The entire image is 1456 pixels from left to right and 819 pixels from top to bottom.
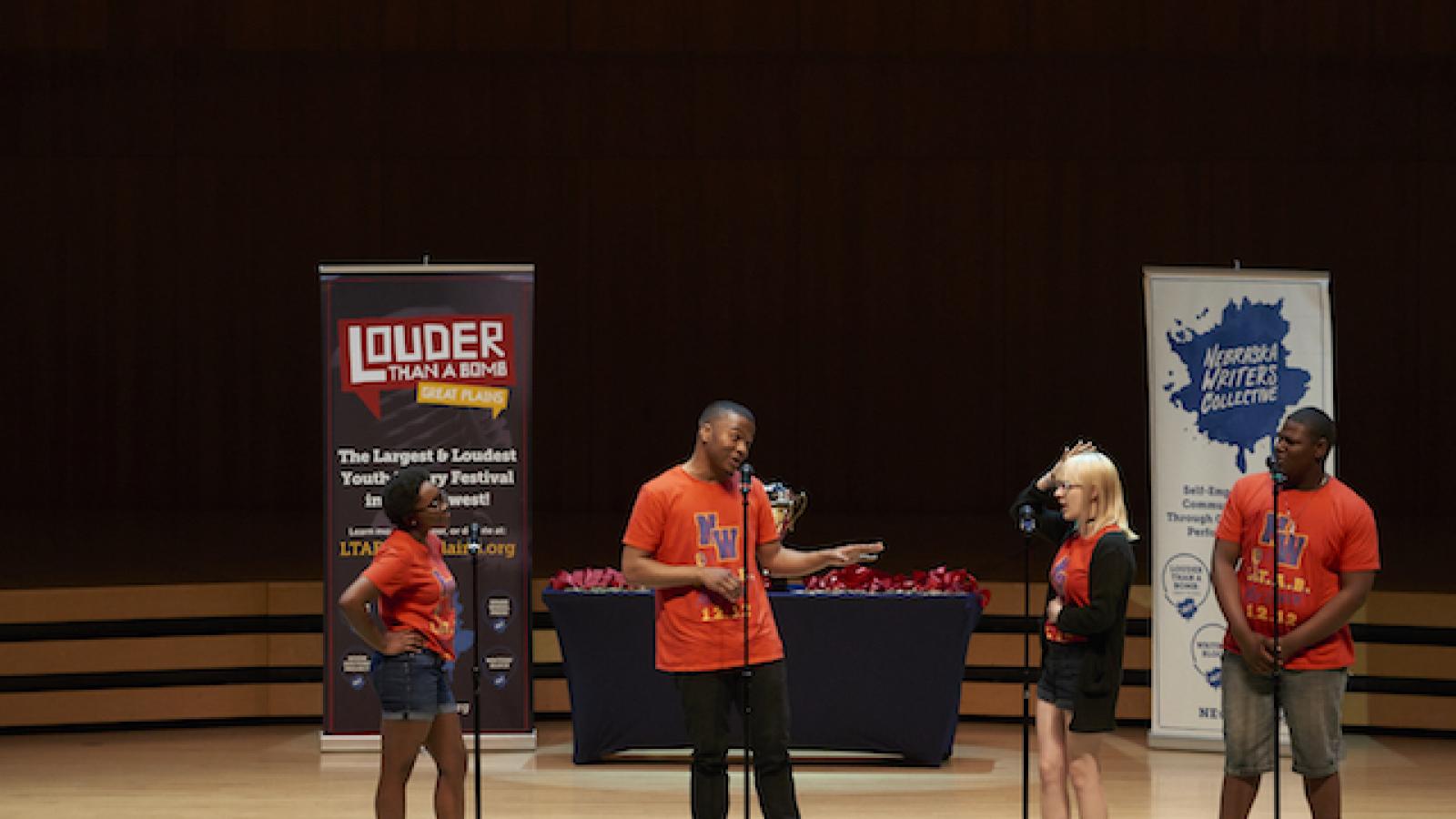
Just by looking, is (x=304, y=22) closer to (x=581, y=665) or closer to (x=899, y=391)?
(x=899, y=391)

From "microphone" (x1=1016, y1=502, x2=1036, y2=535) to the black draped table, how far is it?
1.84 m

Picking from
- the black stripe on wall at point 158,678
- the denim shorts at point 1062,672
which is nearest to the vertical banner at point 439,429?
the black stripe on wall at point 158,678

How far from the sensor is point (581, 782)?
22.6ft

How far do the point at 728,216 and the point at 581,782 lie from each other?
18.8 ft

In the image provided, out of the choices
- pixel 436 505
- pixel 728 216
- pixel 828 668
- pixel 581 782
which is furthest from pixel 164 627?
pixel 728 216

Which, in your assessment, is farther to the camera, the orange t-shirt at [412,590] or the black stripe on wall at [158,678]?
the black stripe on wall at [158,678]

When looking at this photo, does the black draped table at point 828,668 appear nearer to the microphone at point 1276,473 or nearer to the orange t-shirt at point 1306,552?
the orange t-shirt at point 1306,552

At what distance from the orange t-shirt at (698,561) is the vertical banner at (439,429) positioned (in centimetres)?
219

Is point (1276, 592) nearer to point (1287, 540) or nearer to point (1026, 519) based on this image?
point (1287, 540)

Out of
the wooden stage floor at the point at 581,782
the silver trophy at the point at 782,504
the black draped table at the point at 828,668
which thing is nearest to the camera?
the wooden stage floor at the point at 581,782

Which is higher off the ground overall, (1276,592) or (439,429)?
(439,429)

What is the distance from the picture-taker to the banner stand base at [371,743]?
726 centimetres

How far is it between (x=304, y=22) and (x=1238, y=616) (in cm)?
848

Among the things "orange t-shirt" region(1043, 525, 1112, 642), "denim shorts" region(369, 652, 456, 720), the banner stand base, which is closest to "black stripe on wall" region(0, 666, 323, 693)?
the banner stand base
